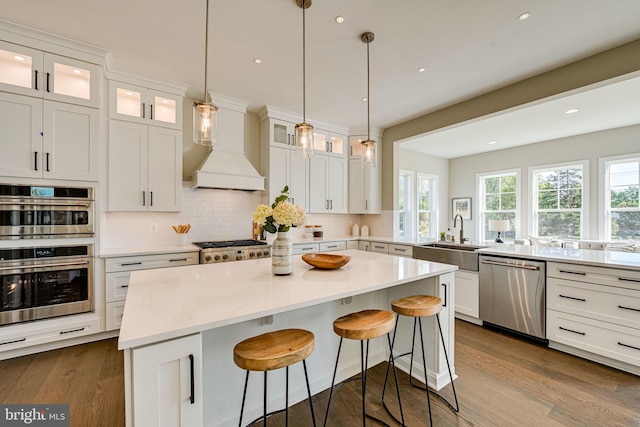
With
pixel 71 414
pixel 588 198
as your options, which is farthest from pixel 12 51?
pixel 588 198

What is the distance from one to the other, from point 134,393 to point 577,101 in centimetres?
557

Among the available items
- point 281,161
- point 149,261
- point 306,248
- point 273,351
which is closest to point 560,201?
point 306,248

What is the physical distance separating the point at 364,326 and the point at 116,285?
278cm

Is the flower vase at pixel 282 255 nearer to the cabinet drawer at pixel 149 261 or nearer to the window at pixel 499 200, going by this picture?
the cabinet drawer at pixel 149 261

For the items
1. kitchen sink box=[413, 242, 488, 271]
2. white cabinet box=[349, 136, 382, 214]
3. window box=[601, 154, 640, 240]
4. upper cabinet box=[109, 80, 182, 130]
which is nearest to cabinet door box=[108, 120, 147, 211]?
upper cabinet box=[109, 80, 182, 130]

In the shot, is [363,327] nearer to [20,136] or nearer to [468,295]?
[468,295]

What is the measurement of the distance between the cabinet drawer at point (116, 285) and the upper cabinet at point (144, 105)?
1.75 meters

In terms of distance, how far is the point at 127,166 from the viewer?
122 inches

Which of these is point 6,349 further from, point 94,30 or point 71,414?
point 94,30

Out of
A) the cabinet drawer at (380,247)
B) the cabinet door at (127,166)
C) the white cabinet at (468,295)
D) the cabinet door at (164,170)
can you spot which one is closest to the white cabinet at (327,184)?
the cabinet drawer at (380,247)

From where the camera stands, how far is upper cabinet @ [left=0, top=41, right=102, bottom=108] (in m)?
2.46

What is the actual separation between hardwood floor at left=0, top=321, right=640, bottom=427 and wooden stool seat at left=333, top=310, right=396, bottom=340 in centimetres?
71

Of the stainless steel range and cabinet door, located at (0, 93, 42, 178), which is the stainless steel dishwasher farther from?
cabinet door, located at (0, 93, 42, 178)

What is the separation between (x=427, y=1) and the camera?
6.66 feet
